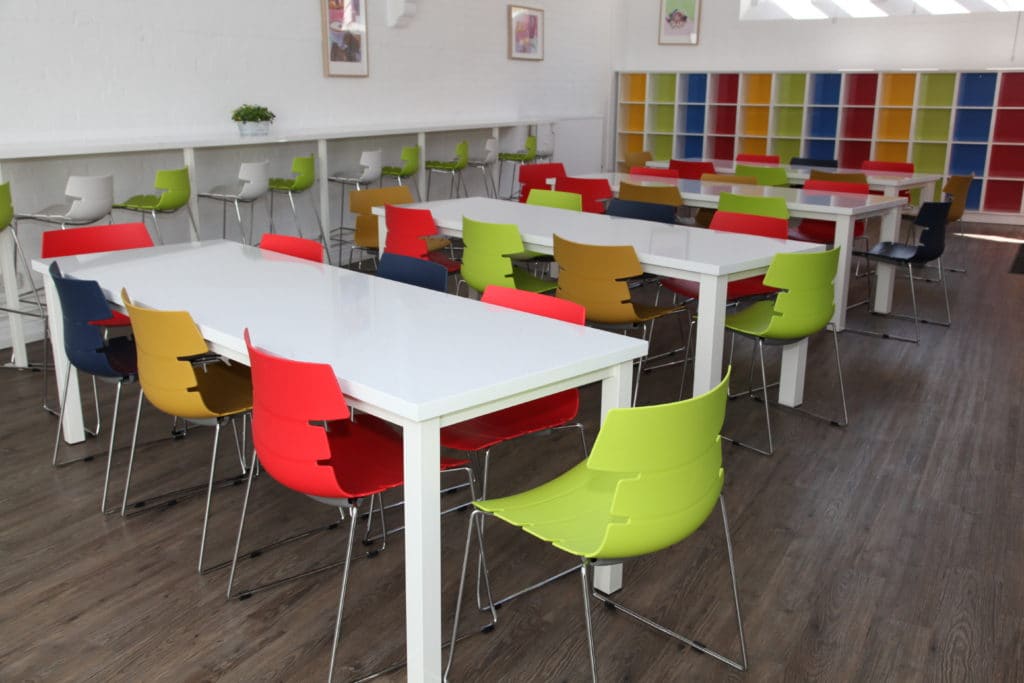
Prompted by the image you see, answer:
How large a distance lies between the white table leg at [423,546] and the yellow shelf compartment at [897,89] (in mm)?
9675

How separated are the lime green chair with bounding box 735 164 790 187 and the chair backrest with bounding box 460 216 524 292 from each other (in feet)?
10.8

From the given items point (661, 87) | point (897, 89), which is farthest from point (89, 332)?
point (661, 87)

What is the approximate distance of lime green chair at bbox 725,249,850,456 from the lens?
3.50 meters

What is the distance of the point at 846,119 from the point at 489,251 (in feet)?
25.4

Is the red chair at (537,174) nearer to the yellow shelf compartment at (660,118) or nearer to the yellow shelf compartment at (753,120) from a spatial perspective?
the yellow shelf compartment at (753,120)

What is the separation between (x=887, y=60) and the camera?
33.0ft

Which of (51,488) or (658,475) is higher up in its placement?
(658,475)

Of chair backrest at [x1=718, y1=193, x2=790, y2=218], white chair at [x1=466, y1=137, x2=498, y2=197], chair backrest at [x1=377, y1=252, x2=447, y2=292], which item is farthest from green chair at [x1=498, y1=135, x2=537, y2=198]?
chair backrest at [x1=377, y1=252, x2=447, y2=292]

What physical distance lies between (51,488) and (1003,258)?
25.5 feet

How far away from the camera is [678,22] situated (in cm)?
1116

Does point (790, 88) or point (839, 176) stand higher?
point (790, 88)

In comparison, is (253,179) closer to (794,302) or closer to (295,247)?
(295,247)

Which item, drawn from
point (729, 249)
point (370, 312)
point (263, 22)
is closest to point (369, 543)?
point (370, 312)

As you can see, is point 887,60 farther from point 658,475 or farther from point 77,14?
point 658,475
